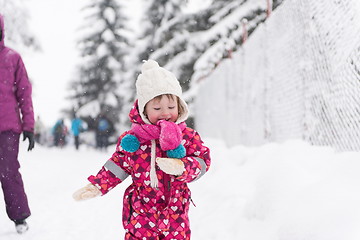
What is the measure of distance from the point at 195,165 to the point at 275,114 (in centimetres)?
445

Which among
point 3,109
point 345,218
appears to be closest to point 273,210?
point 345,218

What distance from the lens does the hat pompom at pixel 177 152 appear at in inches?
98.2

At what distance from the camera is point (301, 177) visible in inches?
150

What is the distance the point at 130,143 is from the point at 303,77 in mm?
3427

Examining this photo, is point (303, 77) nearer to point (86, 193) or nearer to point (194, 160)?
point (194, 160)

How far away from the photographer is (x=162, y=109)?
263 cm

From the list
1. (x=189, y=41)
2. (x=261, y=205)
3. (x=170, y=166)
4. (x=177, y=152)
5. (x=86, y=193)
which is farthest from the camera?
(x=189, y=41)

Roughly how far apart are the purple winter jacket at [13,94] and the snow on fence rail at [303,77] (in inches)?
114

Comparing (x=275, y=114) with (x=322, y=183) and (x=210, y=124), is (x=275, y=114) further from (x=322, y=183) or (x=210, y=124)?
(x=210, y=124)

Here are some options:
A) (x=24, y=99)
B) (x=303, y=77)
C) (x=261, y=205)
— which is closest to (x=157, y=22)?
(x=303, y=77)

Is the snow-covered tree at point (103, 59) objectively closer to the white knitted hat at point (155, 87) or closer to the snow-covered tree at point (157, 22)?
the snow-covered tree at point (157, 22)

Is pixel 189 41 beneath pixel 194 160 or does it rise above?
beneath

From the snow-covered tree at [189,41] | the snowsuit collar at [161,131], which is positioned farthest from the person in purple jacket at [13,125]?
the snow-covered tree at [189,41]

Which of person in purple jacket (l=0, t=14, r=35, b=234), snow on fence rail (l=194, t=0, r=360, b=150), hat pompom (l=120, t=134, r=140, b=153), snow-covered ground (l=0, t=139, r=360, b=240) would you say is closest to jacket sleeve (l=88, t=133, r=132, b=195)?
hat pompom (l=120, t=134, r=140, b=153)
